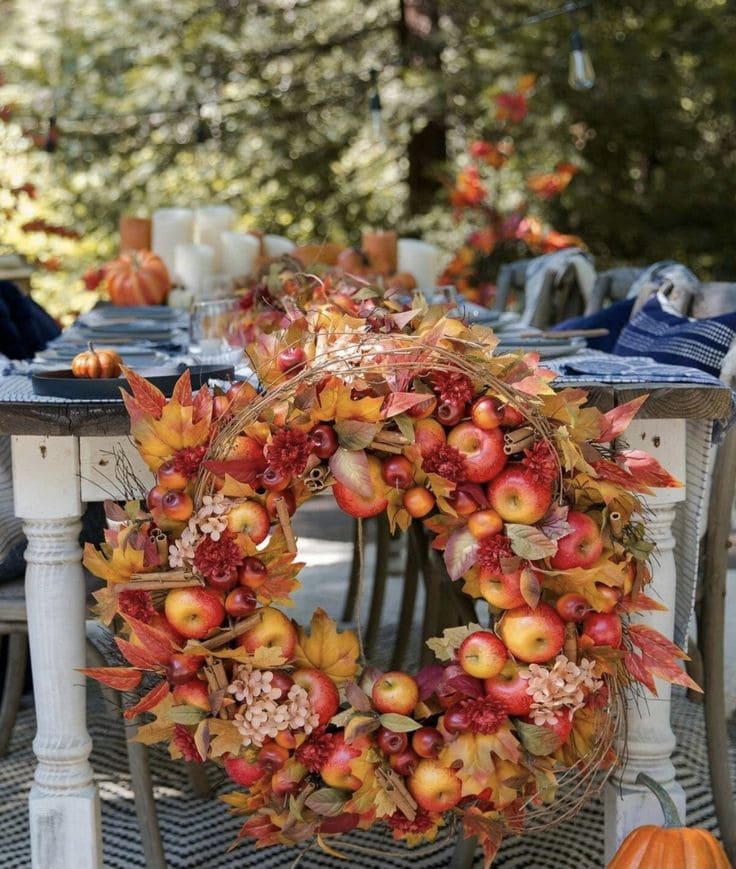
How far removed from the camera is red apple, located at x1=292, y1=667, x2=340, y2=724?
4.95ft

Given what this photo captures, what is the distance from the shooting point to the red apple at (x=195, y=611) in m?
1.47

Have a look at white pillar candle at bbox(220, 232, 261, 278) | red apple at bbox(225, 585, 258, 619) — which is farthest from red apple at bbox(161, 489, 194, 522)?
white pillar candle at bbox(220, 232, 261, 278)

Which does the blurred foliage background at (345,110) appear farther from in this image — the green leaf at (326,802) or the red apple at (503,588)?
the green leaf at (326,802)

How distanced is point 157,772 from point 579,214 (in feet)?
16.0

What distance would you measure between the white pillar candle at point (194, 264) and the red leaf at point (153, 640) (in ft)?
6.61

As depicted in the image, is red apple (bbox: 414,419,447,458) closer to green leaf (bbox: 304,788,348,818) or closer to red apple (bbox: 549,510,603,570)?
red apple (bbox: 549,510,603,570)

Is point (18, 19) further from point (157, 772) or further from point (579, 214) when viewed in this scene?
point (157, 772)

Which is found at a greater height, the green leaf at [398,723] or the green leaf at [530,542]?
the green leaf at [530,542]

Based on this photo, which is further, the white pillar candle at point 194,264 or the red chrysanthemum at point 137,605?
the white pillar candle at point 194,264

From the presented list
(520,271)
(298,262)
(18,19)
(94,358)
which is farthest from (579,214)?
(94,358)

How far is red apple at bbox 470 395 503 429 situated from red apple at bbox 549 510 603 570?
5.7 inches

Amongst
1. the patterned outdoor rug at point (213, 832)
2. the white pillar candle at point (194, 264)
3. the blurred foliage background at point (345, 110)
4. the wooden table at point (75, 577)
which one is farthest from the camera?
the blurred foliage background at point (345, 110)

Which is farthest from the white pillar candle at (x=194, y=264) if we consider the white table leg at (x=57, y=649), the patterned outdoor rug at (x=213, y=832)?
the white table leg at (x=57, y=649)

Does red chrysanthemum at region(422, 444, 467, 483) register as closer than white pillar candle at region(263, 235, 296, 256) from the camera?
Yes
